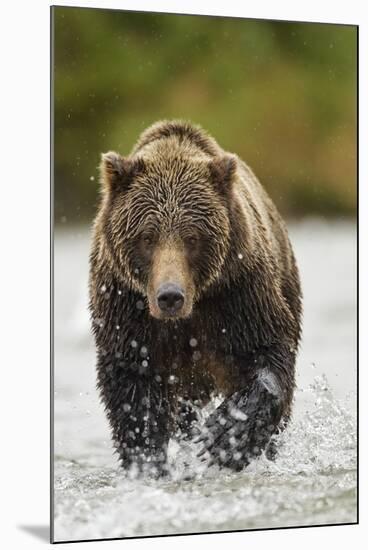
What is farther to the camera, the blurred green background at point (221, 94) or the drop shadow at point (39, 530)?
the blurred green background at point (221, 94)

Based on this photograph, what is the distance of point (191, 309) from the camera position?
23.1 feet

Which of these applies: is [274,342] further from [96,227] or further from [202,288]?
[96,227]

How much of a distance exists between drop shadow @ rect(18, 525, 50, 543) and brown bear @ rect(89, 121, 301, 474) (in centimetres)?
57

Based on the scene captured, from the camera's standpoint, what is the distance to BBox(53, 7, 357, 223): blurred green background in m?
7.46

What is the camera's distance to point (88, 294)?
24.7 feet

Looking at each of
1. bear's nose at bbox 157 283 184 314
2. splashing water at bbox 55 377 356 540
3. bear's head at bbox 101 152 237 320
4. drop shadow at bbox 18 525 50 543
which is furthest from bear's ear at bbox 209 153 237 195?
drop shadow at bbox 18 525 50 543

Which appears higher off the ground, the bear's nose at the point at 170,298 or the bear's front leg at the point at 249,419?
the bear's nose at the point at 170,298

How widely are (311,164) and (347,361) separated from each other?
4.04 ft

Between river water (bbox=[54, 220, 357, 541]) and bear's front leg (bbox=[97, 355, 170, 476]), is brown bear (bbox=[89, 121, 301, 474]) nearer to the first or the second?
bear's front leg (bbox=[97, 355, 170, 476])

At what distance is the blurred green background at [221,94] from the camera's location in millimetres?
7457

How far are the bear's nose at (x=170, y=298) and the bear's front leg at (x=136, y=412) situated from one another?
0.68 metres

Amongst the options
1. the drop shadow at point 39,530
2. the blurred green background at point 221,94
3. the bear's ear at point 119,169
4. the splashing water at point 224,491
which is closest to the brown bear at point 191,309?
the bear's ear at point 119,169

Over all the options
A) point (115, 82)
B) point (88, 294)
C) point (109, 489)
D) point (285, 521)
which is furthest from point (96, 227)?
point (285, 521)

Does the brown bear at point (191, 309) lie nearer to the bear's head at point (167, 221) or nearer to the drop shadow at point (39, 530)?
the bear's head at point (167, 221)
